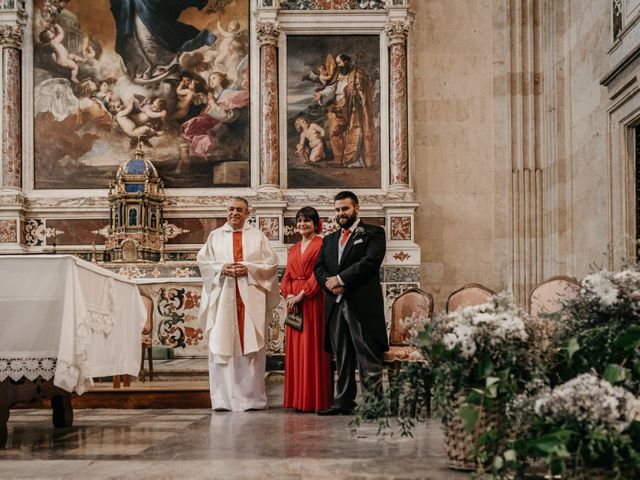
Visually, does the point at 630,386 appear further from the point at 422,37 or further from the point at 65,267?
the point at 422,37

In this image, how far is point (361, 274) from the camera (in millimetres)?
6422

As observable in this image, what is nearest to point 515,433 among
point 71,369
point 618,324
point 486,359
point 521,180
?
point 486,359

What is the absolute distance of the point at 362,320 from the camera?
6422 millimetres

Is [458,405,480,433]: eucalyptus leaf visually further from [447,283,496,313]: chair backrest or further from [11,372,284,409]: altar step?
[11,372,284,409]: altar step

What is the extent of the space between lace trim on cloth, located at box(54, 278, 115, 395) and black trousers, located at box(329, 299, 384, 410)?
5.62 ft

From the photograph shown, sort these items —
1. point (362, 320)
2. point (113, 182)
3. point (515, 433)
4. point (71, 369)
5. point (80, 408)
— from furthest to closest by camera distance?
point (113, 182)
point (80, 408)
point (362, 320)
point (71, 369)
point (515, 433)

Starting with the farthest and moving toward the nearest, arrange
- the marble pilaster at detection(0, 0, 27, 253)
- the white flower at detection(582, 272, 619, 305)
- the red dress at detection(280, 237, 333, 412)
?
the marble pilaster at detection(0, 0, 27, 253), the red dress at detection(280, 237, 333, 412), the white flower at detection(582, 272, 619, 305)

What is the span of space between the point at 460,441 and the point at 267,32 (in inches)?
310

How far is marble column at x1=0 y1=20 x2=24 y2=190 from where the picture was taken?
1073 cm

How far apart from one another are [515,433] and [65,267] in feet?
9.16

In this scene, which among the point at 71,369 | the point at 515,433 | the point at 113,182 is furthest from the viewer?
the point at 113,182

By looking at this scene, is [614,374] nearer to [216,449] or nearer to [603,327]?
[603,327]

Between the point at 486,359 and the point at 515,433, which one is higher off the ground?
the point at 486,359

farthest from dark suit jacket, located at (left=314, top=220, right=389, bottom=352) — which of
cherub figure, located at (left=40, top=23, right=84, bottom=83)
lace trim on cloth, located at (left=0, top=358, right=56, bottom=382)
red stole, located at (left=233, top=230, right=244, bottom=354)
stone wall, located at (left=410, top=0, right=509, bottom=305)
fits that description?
cherub figure, located at (left=40, top=23, right=84, bottom=83)
